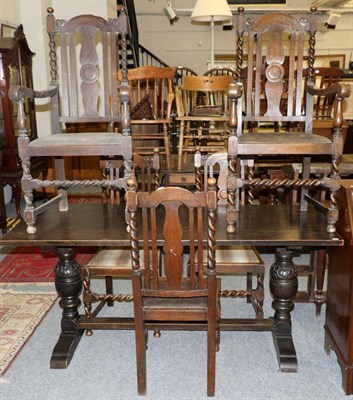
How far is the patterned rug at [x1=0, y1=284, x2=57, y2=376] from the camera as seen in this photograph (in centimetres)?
244

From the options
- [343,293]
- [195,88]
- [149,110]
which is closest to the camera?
[343,293]

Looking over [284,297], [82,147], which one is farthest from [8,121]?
[284,297]

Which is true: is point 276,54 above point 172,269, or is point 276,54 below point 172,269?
above

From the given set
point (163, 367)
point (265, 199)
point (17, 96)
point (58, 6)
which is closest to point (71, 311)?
point (163, 367)

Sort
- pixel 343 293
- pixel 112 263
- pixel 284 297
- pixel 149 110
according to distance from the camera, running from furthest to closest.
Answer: pixel 149 110
pixel 112 263
pixel 284 297
pixel 343 293

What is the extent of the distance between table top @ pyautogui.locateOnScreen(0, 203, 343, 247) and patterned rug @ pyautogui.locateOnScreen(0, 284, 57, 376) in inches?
25.5

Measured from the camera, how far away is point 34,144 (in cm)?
222

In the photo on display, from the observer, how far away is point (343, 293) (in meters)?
2.04

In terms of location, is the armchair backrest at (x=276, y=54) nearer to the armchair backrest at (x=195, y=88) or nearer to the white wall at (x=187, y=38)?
the armchair backrest at (x=195, y=88)

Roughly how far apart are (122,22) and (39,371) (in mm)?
1856

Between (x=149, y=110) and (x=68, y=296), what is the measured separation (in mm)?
2318

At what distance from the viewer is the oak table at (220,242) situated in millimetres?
2094

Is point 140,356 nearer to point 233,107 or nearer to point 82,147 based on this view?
point 82,147

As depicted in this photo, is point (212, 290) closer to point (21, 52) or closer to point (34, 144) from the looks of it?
point (34, 144)
